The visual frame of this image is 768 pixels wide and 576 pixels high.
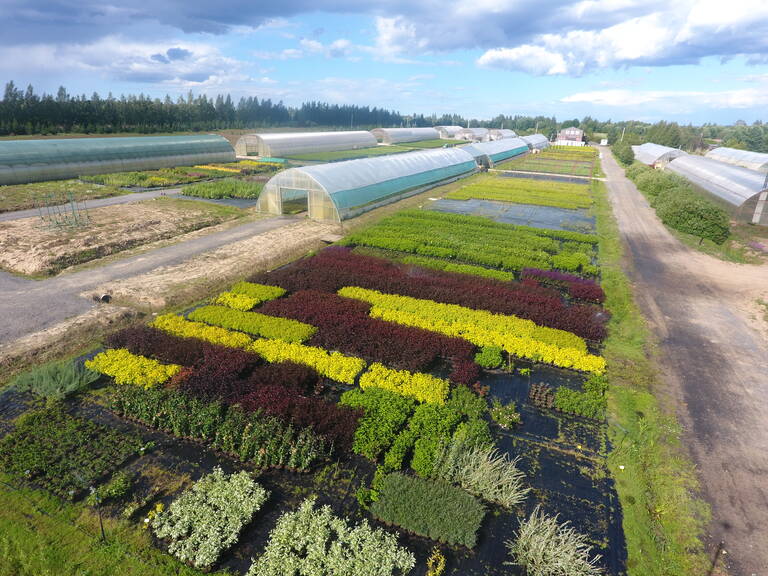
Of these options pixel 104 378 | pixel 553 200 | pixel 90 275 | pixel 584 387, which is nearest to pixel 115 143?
pixel 90 275

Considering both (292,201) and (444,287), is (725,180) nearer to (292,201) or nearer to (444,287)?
(444,287)

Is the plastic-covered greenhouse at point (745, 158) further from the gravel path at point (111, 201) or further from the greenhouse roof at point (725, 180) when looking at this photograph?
the gravel path at point (111, 201)

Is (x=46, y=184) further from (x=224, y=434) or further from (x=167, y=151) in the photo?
(x=224, y=434)

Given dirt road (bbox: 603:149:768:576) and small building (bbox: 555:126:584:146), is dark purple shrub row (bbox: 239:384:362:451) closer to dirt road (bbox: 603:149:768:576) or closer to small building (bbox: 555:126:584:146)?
dirt road (bbox: 603:149:768:576)

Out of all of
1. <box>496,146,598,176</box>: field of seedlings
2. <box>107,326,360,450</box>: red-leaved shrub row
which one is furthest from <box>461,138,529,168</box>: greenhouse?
<box>107,326,360,450</box>: red-leaved shrub row

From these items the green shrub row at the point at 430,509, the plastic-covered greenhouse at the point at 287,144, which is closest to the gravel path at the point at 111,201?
the plastic-covered greenhouse at the point at 287,144

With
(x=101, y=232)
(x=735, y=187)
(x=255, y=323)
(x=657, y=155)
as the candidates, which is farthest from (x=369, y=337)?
(x=657, y=155)

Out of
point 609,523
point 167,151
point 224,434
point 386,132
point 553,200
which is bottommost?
point 609,523

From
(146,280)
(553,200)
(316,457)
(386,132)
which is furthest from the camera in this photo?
(386,132)
